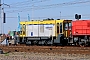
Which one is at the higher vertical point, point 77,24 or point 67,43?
point 77,24

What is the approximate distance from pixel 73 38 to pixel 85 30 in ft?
6.12

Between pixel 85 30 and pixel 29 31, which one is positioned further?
pixel 29 31

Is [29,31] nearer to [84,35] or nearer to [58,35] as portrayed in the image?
[58,35]

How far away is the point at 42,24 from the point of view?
36.6 metres

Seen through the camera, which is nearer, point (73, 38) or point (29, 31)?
point (73, 38)

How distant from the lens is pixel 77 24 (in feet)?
115

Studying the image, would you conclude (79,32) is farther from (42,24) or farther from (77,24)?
(42,24)

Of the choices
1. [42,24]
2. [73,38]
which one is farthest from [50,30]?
[73,38]

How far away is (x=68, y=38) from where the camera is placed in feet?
112

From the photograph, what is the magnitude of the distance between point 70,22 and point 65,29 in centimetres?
108

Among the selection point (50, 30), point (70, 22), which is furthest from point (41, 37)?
point (70, 22)

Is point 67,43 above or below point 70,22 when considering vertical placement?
below

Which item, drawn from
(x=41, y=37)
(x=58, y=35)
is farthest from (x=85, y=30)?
(x=41, y=37)

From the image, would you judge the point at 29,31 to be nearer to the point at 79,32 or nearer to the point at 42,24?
the point at 42,24
